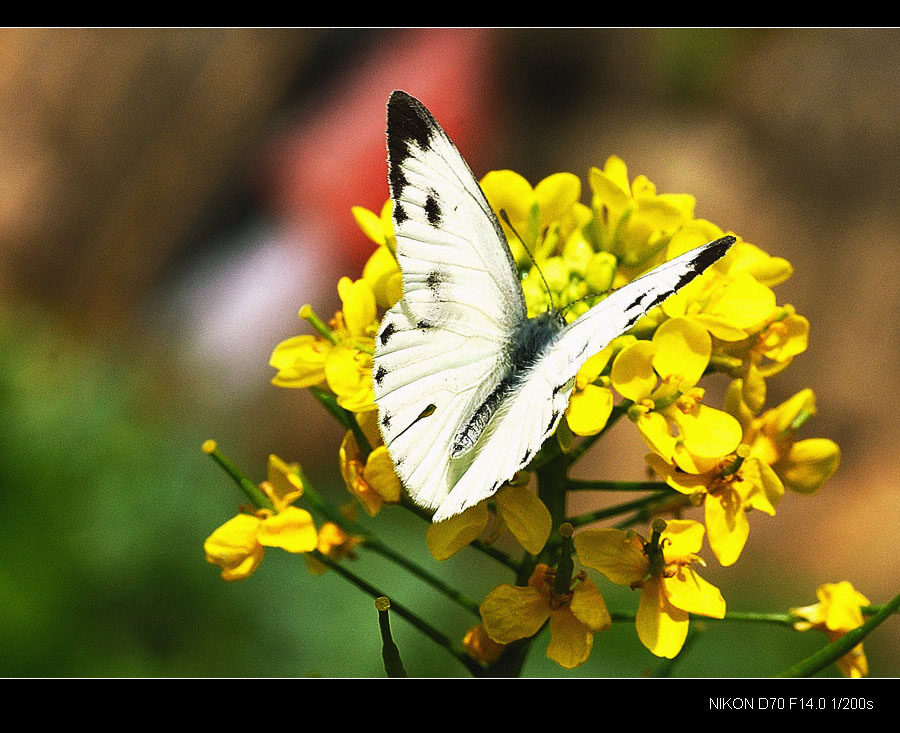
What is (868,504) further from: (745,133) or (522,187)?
(522,187)

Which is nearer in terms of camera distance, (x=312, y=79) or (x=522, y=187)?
(x=522, y=187)

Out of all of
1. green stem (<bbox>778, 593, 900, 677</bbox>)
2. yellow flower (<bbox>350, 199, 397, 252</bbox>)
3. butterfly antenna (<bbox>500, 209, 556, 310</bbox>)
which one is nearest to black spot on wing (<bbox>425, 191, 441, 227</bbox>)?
yellow flower (<bbox>350, 199, 397, 252</bbox>)

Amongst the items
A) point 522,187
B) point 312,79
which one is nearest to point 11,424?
point 522,187

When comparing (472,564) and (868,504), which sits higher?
(472,564)

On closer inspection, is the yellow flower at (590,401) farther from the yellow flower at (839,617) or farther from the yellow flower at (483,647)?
the yellow flower at (839,617)

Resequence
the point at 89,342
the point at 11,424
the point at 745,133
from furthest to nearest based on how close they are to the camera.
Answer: the point at 745,133 < the point at 89,342 < the point at 11,424

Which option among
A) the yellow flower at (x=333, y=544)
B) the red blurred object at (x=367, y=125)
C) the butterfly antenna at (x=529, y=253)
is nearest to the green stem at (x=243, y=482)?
the yellow flower at (x=333, y=544)
